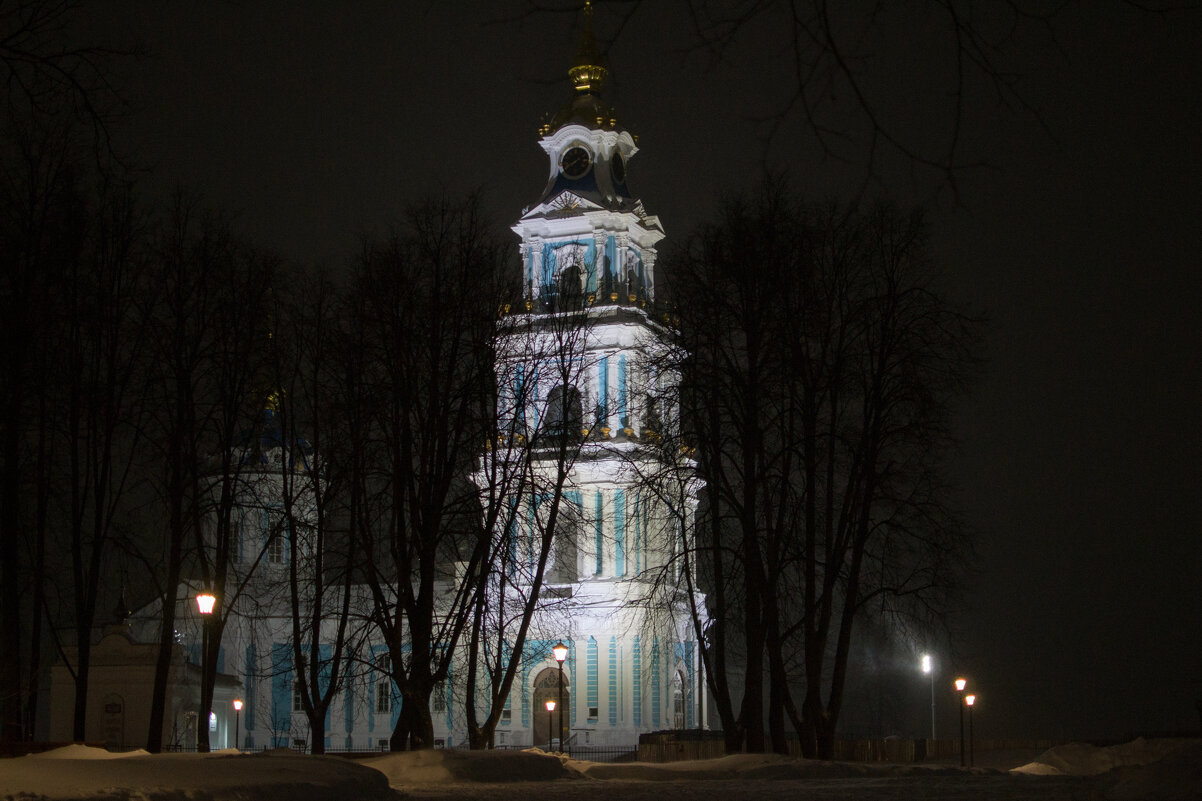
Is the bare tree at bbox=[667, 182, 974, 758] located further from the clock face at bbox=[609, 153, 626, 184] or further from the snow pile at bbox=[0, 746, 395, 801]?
the clock face at bbox=[609, 153, 626, 184]

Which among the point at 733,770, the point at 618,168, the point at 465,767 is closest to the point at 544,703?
the point at 618,168

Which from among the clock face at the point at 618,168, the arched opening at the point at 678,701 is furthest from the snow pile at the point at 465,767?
the clock face at the point at 618,168

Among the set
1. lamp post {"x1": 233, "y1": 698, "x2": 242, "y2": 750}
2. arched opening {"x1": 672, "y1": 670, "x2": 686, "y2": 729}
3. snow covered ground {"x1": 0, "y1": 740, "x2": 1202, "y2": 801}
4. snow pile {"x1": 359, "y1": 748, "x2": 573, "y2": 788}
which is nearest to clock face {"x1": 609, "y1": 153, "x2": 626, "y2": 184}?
arched opening {"x1": 672, "y1": 670, "x2": 686, "y2": 729}

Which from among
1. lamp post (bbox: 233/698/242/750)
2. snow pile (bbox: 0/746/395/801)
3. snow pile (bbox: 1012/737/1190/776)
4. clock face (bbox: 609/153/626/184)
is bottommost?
lamp post (bbox: 233/698/242/750)

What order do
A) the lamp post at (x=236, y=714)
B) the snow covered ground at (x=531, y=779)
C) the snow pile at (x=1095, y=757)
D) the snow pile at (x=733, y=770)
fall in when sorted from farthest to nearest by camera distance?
the lamp post at (x=236, y=714), the snow pile at (x=1095, y=757), the snow pile at (x=733, y=770), the snow covered ground at (x=531, y=779)

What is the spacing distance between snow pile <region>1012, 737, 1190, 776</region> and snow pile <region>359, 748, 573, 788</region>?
8256mm

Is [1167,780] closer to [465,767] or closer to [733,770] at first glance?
[733,770]

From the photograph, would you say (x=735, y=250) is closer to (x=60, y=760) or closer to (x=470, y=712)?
(x=470, y=712)

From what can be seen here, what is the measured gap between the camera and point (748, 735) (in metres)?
25.3

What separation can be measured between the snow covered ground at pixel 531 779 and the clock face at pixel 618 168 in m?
37.1

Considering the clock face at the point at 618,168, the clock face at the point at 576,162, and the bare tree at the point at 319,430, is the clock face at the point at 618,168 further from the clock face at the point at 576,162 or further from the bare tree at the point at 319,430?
the bare tree at the point at 319,430

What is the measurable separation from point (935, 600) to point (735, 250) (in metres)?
6.92

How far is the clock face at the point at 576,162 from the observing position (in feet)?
187

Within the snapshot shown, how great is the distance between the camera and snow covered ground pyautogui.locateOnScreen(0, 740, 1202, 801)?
538 inches
